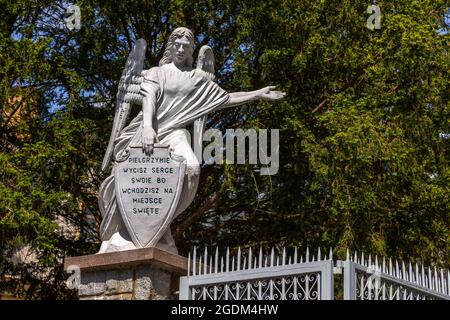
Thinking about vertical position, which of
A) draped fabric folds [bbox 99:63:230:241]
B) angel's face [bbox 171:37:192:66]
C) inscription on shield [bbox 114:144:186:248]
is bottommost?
inscription on shield [bbox 114:144:186:248]

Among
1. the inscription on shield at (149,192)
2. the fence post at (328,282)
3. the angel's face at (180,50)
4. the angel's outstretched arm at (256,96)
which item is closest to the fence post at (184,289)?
the inscription on shield at (149,192)

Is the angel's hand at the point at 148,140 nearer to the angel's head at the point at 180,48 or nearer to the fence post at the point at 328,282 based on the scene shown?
the angel's head at the point at 180,48

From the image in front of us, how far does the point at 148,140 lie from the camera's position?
30.5ft

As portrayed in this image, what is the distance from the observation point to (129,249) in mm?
8984

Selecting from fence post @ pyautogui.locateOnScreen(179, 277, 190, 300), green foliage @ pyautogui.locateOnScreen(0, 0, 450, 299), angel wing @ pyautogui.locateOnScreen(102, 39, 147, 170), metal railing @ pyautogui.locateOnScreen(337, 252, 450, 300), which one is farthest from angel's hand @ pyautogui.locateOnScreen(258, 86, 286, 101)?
green foliage @ pyautogui.locateOnScreen(0, 0, 450, 299)

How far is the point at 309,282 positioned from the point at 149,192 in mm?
2249

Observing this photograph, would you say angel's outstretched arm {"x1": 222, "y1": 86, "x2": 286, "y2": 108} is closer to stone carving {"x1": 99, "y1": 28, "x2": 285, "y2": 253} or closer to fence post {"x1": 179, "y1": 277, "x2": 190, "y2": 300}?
stone carving {"x1": 99, "y1": 28, "x2": 285, "y2": 253}

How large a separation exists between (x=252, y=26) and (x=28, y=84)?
11.8ft

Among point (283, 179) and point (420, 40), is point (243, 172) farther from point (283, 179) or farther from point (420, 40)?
point (420, 40)

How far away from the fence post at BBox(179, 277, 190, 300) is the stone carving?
89 centimetres

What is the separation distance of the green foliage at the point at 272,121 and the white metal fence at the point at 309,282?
5295mm

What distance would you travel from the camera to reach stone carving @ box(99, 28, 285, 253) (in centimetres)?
915
